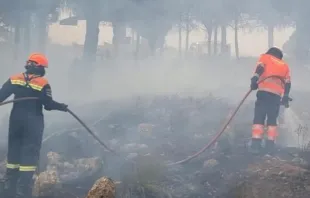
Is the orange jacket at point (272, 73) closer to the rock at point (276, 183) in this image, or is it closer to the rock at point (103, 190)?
the rock at point (276, 183)

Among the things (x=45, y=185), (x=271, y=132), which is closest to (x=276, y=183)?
(x=271, y=132)

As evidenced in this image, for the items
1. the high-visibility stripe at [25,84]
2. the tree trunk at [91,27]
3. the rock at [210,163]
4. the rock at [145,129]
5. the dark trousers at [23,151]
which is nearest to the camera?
the dark trousers at [23,151]

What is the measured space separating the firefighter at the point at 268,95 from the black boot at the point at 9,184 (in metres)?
3.35

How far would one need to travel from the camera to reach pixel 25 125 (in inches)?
196

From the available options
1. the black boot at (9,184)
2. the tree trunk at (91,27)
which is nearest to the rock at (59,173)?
the black boot at (9,184)

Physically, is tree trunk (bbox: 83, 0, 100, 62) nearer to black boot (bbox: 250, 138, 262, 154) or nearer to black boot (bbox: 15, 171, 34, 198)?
black boot (bbox: 250, 138, 262, 154)

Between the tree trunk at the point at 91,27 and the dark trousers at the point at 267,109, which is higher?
the tree trunk at the point at 91,27

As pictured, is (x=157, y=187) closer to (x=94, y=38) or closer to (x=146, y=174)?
(x=146, y=174)

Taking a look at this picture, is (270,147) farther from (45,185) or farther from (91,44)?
(91,44)

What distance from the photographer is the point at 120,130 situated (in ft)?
25.6

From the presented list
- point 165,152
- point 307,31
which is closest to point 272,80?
point 165,152

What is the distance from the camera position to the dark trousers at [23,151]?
4.84 meters

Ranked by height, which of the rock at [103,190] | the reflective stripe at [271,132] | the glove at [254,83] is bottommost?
the reflective stripe at [271,132]

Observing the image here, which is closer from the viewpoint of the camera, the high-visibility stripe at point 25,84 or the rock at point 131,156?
the high-visibility stripe at point 25,84
